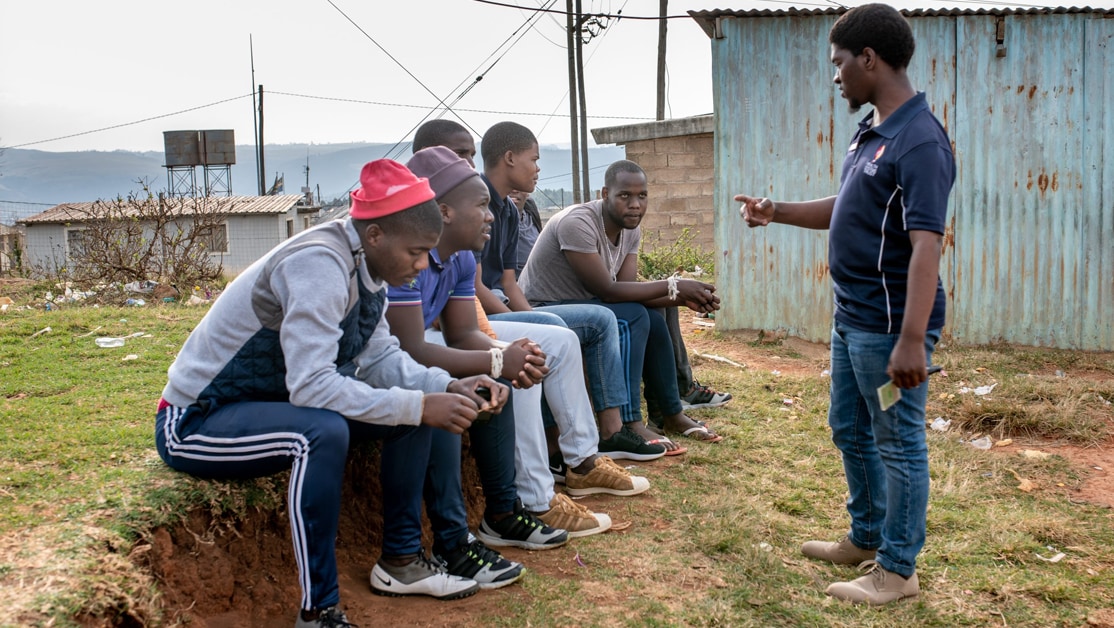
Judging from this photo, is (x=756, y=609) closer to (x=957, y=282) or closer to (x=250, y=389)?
(x=250, y=389)

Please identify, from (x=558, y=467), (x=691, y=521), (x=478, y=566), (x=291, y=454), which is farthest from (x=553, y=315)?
(x=291, y=454)

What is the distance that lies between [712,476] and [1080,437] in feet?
8.83

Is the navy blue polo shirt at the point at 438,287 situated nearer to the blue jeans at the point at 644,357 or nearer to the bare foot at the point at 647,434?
the blue jeans at the point at 644,357

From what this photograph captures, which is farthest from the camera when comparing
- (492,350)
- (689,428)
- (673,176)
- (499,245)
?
(673,176)

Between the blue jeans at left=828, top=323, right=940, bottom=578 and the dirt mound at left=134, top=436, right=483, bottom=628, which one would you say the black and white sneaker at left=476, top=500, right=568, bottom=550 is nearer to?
the dirt mound at left=134, top=436, right=483, bottom=628

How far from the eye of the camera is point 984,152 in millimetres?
9023

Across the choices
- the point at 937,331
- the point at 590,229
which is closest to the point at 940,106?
the point at 590,229

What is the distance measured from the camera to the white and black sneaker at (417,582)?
3275 millimetres

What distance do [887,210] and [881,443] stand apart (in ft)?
2.70

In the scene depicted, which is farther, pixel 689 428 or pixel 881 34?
pixel 689 428

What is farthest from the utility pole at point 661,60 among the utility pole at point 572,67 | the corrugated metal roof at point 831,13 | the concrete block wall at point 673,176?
the corrugated metal roof at point 831,13

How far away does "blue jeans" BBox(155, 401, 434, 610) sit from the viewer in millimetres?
2754

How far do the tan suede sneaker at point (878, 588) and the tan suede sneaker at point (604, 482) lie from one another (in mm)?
1304

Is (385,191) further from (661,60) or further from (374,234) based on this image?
(661,60)
